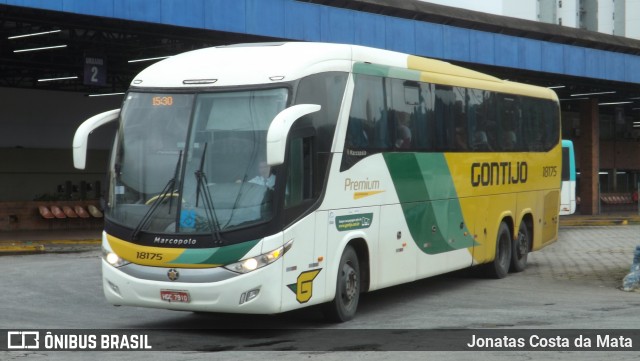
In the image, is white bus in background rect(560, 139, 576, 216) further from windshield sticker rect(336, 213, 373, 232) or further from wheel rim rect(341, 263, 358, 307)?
wheel rim rect(341, 263, 358, 307)

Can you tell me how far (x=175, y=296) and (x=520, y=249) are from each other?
9.57 meters

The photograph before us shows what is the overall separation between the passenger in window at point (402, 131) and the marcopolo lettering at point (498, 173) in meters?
2.57

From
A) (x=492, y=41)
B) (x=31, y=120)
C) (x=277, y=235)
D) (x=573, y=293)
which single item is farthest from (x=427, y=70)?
(x=31, y=120)

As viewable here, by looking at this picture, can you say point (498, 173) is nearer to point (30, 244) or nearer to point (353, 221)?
point (353, 221)

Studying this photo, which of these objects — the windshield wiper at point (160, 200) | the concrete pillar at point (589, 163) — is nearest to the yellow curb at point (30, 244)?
the windshield wiper at point (160, 200)

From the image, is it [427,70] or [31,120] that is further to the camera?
[31,120]

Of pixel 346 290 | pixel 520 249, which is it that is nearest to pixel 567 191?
pixel 520 249

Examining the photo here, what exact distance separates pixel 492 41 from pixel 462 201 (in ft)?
66.9

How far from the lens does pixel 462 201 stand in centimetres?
1586

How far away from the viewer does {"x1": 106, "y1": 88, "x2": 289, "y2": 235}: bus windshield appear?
35.1 ft

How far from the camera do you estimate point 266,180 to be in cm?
1077

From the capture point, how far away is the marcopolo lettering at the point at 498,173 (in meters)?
16.4

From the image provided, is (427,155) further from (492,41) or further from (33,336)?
(492,41)

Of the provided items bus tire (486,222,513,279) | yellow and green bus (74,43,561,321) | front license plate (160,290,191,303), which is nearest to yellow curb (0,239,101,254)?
bus tire (486,222,513,279)
